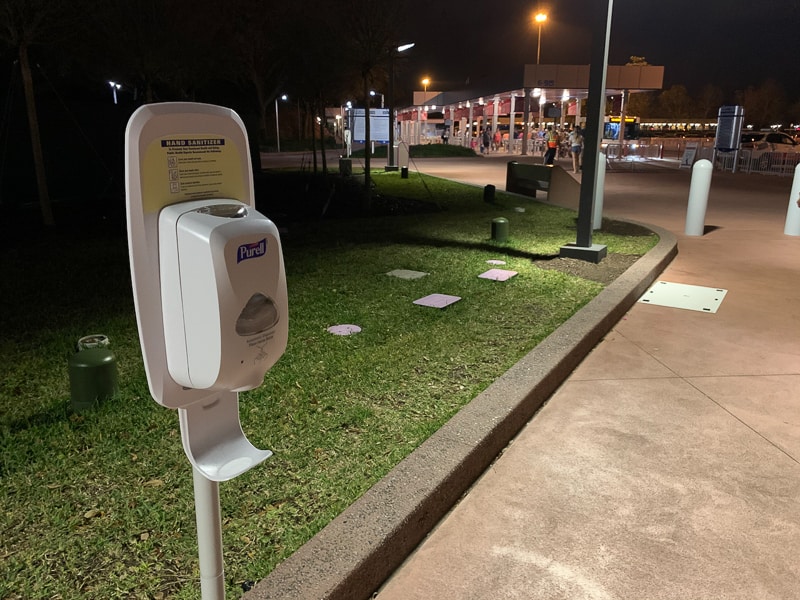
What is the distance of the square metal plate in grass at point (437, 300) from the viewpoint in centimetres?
599

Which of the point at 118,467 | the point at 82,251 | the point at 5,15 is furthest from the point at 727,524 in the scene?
the point at 5,15

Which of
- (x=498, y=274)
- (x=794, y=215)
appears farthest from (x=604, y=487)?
(x=794, y=215)

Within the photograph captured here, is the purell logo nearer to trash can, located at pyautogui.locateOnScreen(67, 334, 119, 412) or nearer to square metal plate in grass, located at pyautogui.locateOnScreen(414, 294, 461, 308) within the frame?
trash can, located at pyautogui.locateOnScreen(67, 334, 119, 412)

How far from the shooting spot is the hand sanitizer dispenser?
1.57 m

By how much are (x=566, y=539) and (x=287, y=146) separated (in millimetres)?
48141

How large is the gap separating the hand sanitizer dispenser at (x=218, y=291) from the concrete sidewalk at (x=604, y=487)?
3.35 ft

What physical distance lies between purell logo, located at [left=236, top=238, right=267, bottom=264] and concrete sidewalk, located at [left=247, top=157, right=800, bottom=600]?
129 centimetres

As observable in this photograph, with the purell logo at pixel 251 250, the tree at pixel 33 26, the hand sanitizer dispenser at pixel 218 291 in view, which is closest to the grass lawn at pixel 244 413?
the hand sanitizer dispenser at pixel 218 291

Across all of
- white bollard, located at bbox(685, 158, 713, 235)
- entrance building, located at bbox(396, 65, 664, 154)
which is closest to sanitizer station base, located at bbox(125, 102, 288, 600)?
white bollard, located at bbox(685, 158, 713, 235)

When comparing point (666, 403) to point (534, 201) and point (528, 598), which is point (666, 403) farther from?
point (534, 201)

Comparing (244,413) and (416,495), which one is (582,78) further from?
(416,495)

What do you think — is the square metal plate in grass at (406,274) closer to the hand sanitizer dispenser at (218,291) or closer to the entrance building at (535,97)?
the hand sanitizer dispenser at (218,291)

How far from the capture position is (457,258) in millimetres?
8133

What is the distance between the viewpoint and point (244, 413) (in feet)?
12.2
